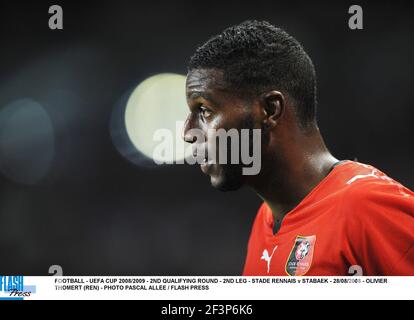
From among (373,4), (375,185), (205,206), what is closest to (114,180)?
(205,206)

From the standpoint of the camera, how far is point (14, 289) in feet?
4.90

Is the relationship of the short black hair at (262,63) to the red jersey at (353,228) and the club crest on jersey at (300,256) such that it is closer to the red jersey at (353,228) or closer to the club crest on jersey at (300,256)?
the red jersey at (353,228)

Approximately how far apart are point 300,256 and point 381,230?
25 centimetres

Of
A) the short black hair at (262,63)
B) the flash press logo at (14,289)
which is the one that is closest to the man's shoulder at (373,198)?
the short black hair at (262,63)

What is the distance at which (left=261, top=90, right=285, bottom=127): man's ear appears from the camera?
1411mm

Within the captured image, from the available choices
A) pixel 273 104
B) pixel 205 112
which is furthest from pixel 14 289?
pixel 273 104

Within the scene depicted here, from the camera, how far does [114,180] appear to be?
3.70 meters

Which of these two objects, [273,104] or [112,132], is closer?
[273,104]

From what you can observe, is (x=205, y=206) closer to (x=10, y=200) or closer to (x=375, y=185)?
(x=10, y=200)

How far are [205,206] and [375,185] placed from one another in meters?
2.47

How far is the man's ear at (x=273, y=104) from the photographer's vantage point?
1.41m

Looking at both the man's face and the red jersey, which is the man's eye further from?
the red jersey

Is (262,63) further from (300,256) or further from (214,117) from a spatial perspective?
(300,256)

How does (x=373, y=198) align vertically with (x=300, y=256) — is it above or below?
above
